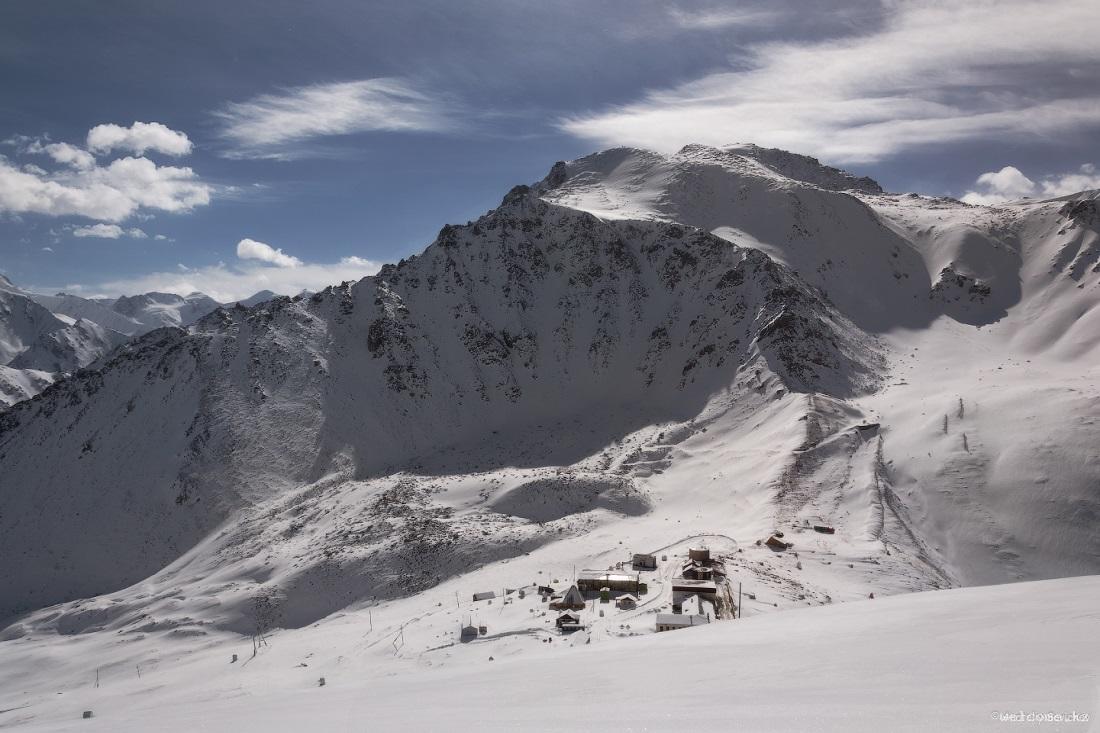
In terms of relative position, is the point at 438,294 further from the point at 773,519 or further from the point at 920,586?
the point at 920,586

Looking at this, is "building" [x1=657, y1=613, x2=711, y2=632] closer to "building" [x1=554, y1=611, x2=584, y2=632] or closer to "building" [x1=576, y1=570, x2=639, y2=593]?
"building" [x1=554, y1=611, x2=584, y2=632]

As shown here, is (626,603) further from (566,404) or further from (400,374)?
(400,374)

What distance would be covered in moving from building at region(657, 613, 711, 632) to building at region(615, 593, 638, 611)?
185 inches

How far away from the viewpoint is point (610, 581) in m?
32.3

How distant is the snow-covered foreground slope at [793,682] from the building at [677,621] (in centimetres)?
922

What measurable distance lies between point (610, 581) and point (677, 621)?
29.3 ft

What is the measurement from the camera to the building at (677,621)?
76.4 feet

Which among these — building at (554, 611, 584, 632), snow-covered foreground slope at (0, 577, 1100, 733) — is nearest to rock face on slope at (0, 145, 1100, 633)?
building at (554, 611, 584, 632)

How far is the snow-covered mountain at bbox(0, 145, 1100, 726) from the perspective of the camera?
4184 centimetres

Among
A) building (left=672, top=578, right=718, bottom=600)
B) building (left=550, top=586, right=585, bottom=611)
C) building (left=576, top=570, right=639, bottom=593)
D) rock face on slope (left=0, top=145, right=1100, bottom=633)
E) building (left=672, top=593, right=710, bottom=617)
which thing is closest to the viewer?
building (left=672, top=593, right=710, bottom=617)

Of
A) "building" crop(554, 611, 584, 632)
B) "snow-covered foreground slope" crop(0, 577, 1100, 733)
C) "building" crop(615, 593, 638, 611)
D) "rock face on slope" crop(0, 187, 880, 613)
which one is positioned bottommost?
"building" crop(615, 593, 638, 611)

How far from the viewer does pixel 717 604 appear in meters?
27.0

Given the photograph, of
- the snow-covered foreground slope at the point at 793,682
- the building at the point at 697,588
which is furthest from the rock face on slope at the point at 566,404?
the snow-covered foreground slope at the point at 793,682

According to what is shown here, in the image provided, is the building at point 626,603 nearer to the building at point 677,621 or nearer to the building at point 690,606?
the building at point 690,606
